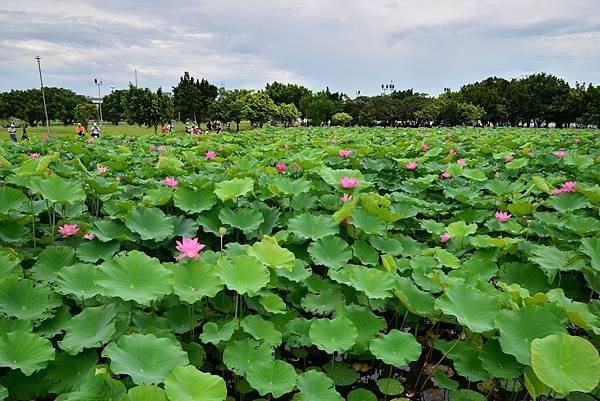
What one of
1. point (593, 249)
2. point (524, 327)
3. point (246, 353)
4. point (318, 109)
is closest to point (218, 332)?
point (246, 353)

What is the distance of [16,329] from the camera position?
1.61 metres

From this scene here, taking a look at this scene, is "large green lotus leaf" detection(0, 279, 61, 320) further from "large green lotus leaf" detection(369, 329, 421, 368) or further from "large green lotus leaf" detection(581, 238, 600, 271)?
"large green lotus leaf" detection(581, 238, 600, 271)

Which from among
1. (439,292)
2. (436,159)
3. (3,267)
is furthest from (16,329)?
(436,159)

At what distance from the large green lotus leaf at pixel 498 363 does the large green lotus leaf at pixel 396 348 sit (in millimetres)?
241

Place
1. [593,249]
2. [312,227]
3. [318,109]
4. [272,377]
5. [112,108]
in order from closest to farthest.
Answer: [272,377]
[593,249]
[312,227]
[318,109]
[112,108]

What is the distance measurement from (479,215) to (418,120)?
196 ft

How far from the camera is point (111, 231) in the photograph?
2.37m

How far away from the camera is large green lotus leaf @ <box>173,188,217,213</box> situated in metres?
2.65

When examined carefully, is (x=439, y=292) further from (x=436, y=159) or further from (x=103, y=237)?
(x=436, y=159)

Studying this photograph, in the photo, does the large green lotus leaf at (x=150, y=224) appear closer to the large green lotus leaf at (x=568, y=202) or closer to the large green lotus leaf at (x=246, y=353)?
the large green lotus leaf at (x=246, y=353)

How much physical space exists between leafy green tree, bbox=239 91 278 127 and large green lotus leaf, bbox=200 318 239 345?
4228cm

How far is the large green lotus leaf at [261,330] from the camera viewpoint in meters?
1.70

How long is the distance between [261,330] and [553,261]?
1.49 meters

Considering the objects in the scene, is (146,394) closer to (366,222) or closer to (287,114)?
(366,222)
